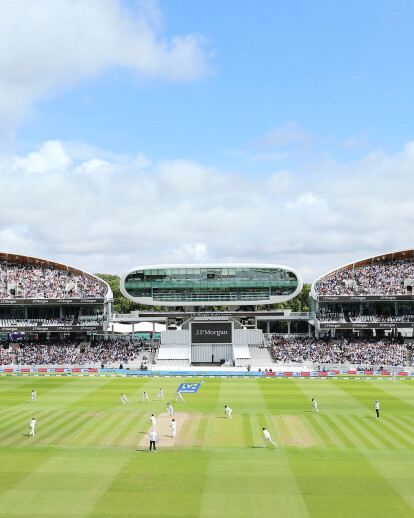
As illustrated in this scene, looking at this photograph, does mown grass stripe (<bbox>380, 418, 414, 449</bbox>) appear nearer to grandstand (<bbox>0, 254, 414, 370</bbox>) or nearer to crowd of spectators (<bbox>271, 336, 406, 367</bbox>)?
grandstand (<bbox>0, 254, 414, 370</bbox>)

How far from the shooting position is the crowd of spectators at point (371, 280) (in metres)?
71.5

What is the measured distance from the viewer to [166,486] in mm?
18844

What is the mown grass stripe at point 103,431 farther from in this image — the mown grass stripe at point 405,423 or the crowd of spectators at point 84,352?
the crowd of spectators at point 84,352

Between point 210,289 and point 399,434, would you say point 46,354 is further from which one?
point 399,434

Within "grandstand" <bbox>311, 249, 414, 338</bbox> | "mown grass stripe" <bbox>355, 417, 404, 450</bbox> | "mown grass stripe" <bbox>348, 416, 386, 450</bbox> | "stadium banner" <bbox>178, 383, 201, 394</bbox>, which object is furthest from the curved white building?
"mown grass stripe" <bbox>355, 417, 404, 450</bbox>

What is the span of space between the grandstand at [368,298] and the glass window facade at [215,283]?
690cm

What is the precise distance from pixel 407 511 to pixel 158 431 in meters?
14.6

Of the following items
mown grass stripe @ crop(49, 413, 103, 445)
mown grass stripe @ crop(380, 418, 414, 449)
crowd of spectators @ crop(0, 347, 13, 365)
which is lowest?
mown grass stripe @ crop(380, 418, 414, 449)

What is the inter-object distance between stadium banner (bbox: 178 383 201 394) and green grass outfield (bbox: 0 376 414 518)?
4.55 metres

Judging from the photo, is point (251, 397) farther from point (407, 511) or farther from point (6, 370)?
point (6, 370)

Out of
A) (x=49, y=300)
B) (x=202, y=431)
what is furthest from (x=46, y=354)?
(x=202, y=431)

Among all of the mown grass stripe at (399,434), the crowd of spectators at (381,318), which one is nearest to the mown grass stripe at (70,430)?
the mown grass stripe at (399,434)

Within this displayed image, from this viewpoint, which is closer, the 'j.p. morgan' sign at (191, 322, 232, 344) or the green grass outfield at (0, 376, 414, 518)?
the green grass outfield at (0, 376, 414, 518)

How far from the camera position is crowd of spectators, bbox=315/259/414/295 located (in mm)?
71500
